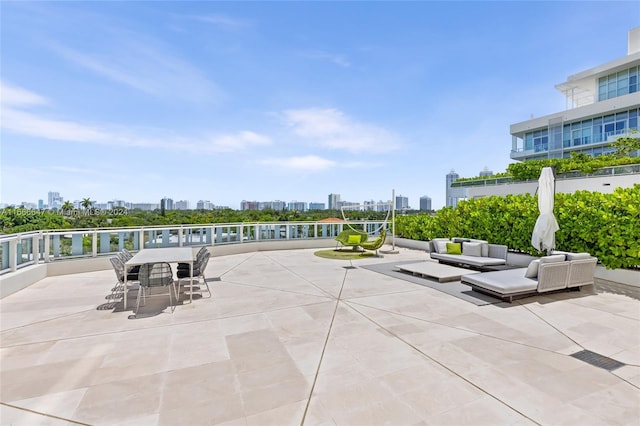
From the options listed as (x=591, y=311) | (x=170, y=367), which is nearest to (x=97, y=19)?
(x=170, y=367)

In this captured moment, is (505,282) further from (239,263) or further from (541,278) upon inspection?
(239,263)

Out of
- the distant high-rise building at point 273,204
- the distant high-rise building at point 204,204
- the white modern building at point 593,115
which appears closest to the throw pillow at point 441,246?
the white modern building at point 593,115

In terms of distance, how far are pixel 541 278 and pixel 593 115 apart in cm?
2857

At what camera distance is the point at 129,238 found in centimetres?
855

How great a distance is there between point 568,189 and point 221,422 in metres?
18.2

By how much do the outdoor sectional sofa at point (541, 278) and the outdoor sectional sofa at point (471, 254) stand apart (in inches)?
67.4

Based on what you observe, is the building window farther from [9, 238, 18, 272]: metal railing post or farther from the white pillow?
[9, 238, 18, 272]: metal railing post

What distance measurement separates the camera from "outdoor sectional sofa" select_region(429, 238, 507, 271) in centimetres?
765

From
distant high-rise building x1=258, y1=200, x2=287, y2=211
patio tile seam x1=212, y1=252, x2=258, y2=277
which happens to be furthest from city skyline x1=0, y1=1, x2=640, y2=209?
distant high-rise building x1=258, y1=200, x2=287, y2=211

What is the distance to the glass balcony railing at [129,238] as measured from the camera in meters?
6.44

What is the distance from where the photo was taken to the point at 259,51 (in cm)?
1173

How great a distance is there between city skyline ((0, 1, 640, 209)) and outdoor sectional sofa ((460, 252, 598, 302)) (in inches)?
260

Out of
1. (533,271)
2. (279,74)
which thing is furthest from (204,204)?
(533,271)

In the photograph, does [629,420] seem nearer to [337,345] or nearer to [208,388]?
[337,345]
